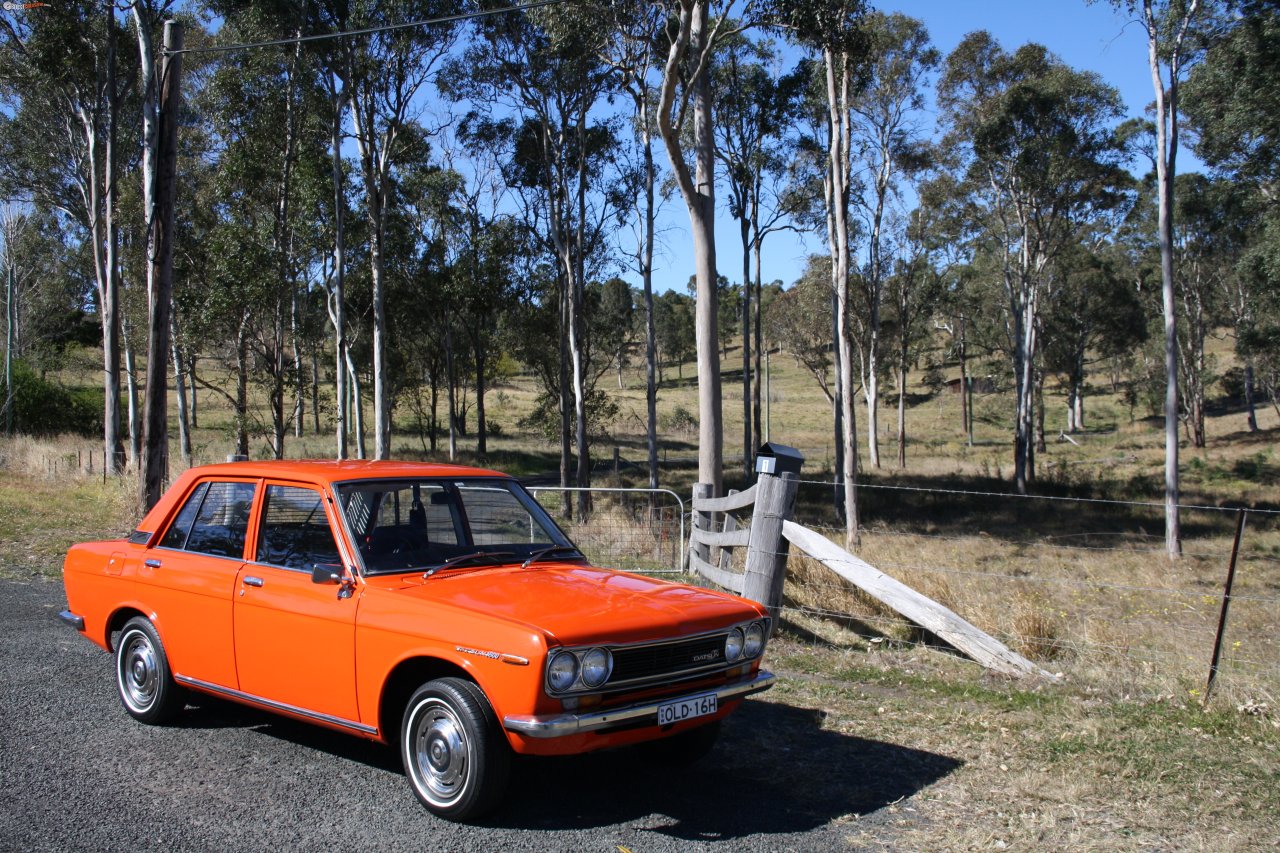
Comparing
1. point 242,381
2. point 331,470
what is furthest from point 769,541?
point 242,381

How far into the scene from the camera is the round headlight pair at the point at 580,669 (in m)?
4.09

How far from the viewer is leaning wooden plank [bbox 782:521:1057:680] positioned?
22.6 ft

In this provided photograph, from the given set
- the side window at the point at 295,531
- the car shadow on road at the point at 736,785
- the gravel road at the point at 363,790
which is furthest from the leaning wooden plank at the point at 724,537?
the side window at the point at 295,531

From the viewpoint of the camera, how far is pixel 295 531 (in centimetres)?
530

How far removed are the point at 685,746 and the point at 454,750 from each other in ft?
4.42

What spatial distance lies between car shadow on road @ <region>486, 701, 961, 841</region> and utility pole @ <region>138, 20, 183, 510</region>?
35.1 ft

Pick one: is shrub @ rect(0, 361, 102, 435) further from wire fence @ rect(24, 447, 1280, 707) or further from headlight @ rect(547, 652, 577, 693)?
headlight @ rect(547, 652, 577, 693)

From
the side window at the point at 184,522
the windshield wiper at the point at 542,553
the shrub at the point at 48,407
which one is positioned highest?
the shrub at the point at 48,407

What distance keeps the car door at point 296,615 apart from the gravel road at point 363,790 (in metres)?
0.44

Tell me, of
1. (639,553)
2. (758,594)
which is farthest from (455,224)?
(758,594)

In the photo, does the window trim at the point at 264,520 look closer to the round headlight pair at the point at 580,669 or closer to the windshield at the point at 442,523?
the windshield at the point at 442,523

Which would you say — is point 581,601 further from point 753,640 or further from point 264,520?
point 264,520

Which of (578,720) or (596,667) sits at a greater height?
(596,667)

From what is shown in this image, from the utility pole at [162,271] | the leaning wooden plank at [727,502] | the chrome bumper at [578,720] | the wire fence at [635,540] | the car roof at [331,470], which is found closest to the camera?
the chrome bumper at [578,720]
